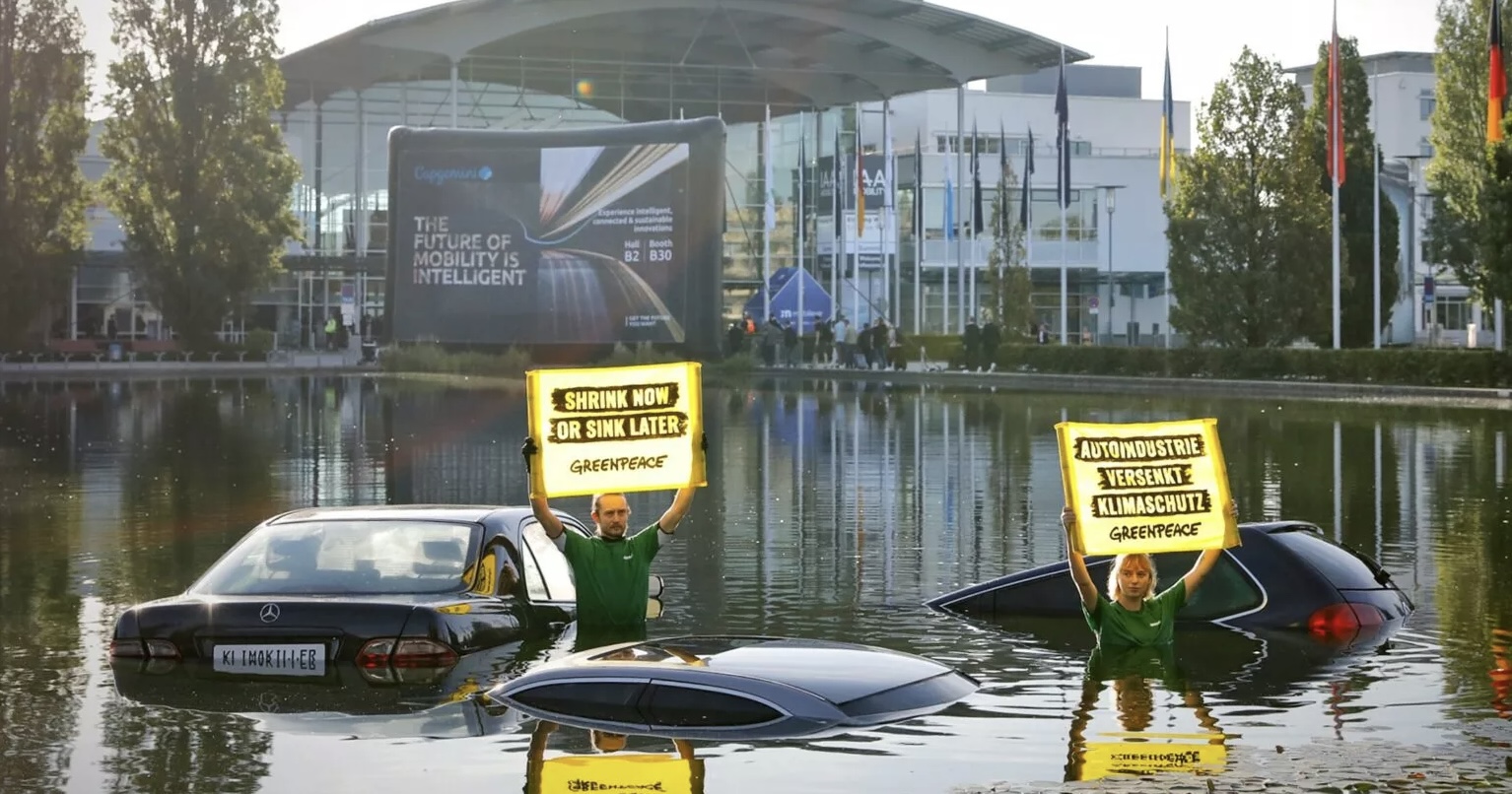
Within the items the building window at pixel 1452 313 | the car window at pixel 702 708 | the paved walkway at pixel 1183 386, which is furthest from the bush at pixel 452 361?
the building window at pixel 1452 313

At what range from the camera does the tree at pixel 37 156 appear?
74.1m

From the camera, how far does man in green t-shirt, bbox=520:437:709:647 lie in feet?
37.7

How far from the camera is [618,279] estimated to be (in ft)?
229

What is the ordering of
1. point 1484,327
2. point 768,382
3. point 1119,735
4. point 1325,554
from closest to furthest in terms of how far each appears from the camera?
point 1119,735, point 1325,554, point 768,382, point 1484,327

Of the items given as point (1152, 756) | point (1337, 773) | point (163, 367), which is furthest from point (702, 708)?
point (163, 367)

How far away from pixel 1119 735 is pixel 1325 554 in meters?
3.89

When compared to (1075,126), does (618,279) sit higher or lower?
lower

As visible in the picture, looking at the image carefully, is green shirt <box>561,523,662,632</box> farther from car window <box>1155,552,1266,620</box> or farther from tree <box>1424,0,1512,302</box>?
tree <box>1424,0,1512,302</box>

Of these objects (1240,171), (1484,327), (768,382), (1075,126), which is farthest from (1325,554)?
(1075,126)

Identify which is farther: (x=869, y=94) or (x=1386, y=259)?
(x=869, y=94)

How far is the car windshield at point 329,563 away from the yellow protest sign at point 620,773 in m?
2.78

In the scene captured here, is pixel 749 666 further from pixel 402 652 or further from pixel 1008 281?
pixel 1008 281

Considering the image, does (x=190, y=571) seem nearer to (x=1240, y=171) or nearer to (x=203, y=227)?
(x=1240, y=171)

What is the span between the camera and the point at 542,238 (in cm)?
7006
